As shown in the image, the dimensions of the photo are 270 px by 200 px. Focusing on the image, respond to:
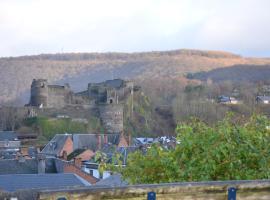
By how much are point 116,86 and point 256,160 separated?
236 ft

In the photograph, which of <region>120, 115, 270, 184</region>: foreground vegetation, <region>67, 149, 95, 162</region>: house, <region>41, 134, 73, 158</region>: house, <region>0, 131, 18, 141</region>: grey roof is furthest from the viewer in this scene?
<region>0, 131, 18, 141</region>: grey roof

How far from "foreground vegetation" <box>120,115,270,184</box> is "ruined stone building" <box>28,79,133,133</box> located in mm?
55791

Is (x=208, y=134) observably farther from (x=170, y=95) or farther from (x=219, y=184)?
(x=170, y=95)

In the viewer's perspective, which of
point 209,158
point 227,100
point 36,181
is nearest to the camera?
point 209,158

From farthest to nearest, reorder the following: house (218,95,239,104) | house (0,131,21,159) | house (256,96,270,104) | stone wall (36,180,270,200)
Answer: house (218,95,239,104)
house (256,96,270,104)
house (0,131,21,159)
stone wall (36,180,270,200)

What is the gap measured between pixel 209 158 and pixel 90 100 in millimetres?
A: 63973

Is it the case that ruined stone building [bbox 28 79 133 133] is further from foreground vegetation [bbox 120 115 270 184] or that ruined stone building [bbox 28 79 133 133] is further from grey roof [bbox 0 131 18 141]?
foreground vegetation [bbox 120 115 270 184]

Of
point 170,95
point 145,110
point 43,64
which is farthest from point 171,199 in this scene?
point 43,64

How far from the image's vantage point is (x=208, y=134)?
10.7 metres

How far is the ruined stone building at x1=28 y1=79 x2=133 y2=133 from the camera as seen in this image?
225 feet

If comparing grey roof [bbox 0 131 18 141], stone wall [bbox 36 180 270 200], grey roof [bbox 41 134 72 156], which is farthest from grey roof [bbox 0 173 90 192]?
grey roof [bbox 0 131 18 141]

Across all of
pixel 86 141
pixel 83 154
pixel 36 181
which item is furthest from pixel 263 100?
pixel 36 181

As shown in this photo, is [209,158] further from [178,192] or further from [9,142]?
[9,142]

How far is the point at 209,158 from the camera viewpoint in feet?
32.8
